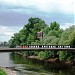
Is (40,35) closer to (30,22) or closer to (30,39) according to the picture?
(30,39)

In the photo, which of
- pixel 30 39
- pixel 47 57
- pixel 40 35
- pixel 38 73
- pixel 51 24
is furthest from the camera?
pixel 30 39

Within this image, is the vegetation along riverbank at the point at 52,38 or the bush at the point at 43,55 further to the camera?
the bush at the point at 43,55

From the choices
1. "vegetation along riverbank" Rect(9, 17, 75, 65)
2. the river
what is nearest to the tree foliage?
"vegetation along riverbank" Rect(9, 17, 75, 65)

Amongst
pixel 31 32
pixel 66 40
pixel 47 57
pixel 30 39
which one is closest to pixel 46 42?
pixel 47 57

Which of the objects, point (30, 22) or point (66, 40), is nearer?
point (66, 40)

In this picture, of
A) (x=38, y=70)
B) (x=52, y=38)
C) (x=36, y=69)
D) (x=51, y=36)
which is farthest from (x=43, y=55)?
(x=38, y=70)

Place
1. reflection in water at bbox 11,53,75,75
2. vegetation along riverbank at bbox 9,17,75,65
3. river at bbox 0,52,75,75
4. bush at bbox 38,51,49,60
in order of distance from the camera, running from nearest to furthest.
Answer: reflection in water at bbox 11,53,75,75, river at bbox 0,52,75,75, vegetation along riverbank at bbox 9,17,75,65, bush at bbox 38,51,49,60

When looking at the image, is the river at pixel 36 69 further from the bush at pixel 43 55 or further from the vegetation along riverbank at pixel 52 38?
the bush at pixel 43 55

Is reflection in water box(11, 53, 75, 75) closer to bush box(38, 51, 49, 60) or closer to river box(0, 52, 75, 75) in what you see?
river box(0, 52, 75, 75)

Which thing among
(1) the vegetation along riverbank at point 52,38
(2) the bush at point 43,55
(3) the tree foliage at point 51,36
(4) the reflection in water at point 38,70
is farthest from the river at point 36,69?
(2) the bush at point 43,55

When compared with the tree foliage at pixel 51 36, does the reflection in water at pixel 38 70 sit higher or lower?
lower

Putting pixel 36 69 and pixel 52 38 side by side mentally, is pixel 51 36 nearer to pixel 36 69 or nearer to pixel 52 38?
pixel 52 38

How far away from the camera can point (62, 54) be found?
116 meters

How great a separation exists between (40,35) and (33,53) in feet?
166
